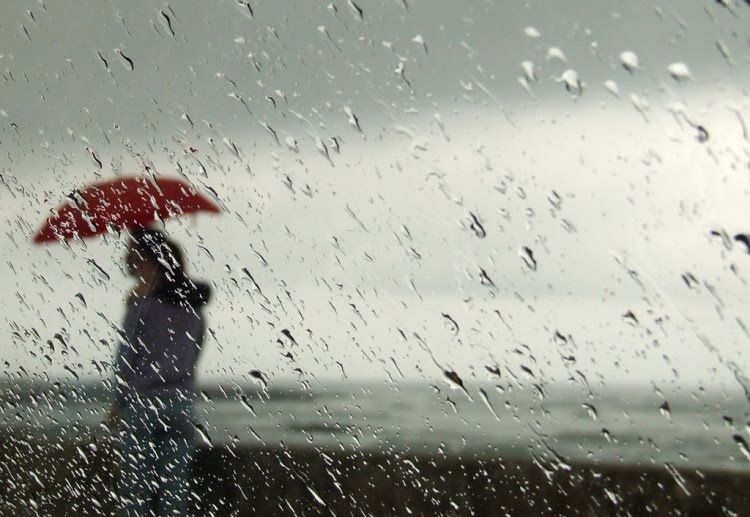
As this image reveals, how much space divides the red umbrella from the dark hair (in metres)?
0.02

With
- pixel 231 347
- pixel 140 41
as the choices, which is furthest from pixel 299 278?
pixel 140 41

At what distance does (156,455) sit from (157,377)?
0.48ft

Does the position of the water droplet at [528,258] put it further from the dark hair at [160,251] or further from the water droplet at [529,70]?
the dark hair at [160,251]

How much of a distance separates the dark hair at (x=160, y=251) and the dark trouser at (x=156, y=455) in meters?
0.23

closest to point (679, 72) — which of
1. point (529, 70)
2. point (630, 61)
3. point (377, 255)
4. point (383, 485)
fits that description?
point (630, 61)

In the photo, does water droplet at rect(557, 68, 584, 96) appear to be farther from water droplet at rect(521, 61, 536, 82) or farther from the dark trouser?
the dark trouser

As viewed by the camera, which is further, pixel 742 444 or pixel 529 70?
pixel 529 70

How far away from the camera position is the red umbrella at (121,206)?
Result: 146 cm

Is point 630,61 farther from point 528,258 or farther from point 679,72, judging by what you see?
point 528,258

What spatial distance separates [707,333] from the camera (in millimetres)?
959

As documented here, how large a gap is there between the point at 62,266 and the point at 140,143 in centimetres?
33

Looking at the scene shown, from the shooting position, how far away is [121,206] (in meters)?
1.58

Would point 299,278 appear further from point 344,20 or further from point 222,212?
point 344,20

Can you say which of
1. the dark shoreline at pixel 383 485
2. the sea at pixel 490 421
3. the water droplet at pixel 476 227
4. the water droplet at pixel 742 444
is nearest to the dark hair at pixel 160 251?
the sea at pixel 490 421
